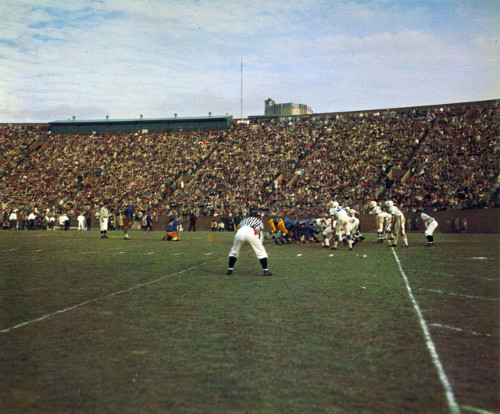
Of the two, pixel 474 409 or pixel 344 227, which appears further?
pixel 344 227

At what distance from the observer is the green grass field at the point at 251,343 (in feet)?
14.1

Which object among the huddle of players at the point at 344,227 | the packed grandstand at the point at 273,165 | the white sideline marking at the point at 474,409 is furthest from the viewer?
the packed grandstand at the point at 273,165

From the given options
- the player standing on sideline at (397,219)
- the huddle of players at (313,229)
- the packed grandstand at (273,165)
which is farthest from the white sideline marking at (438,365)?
the packed grandstand at (273,165)

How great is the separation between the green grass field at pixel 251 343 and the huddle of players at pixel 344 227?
7.39m

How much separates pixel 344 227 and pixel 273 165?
1048 inches

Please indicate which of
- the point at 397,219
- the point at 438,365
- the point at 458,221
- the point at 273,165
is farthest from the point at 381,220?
the point at 273,165

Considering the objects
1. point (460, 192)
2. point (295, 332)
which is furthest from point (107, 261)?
point (460, 192)

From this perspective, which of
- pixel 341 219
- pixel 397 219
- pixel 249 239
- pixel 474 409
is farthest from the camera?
pixel 397 219

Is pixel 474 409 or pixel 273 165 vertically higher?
pixel 273 165

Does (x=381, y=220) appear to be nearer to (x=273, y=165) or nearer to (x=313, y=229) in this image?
(x=313, y=229)

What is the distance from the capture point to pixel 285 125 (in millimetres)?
51312

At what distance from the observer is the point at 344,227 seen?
1986 cm

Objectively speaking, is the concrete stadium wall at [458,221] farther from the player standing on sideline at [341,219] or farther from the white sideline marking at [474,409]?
the white sideline marking at [474,409]

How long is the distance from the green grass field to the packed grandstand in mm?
26822
